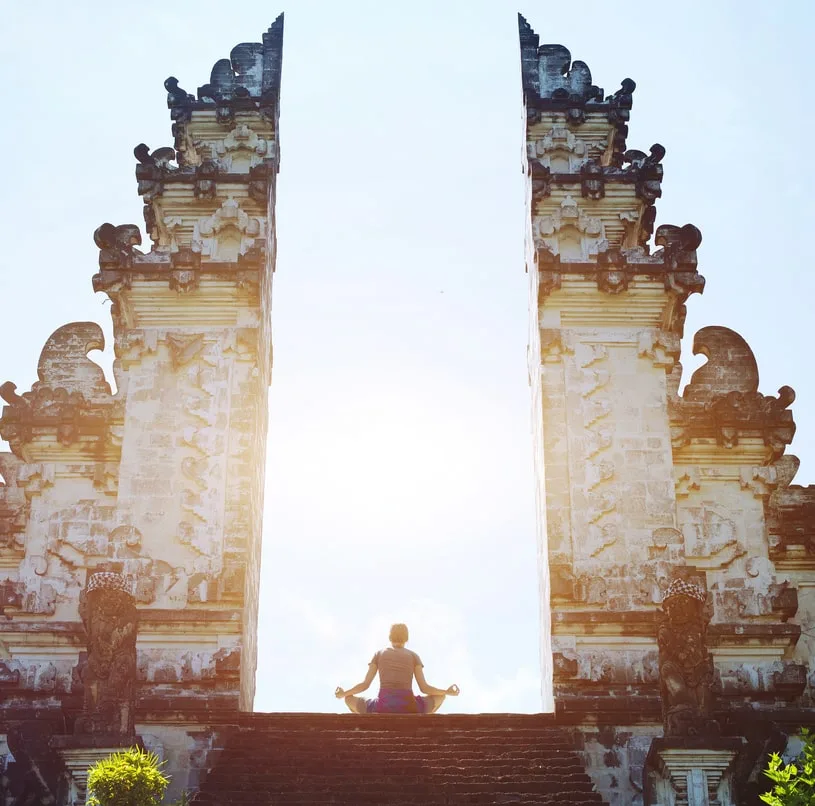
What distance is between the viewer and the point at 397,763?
44.8 ft

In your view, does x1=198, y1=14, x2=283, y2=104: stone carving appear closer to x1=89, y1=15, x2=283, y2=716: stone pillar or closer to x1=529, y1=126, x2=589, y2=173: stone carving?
x1=89, y1=15, x2=283, y2=716: stone pillar

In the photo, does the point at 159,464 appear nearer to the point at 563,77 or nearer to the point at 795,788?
the point at 563,77

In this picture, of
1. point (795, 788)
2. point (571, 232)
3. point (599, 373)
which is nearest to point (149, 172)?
point (571, 232)

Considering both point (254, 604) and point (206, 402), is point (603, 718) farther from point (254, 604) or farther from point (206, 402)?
point (206, 402)

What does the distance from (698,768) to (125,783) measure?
18.0 ft

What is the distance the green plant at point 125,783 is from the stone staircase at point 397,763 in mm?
1649

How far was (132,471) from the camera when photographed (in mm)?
17578

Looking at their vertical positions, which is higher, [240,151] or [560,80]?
[560,80]

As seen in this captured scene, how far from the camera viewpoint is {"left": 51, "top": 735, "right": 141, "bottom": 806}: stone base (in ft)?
43.5

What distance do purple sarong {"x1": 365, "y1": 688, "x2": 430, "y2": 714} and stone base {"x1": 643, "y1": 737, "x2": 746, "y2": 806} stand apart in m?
3.15

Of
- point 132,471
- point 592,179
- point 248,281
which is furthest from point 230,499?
point 592,179

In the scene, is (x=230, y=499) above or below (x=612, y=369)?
below

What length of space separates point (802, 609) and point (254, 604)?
6914 mm

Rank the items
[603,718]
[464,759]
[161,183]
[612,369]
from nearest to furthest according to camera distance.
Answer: [464,759]
[603,718]
[612,369]
[161,183]
